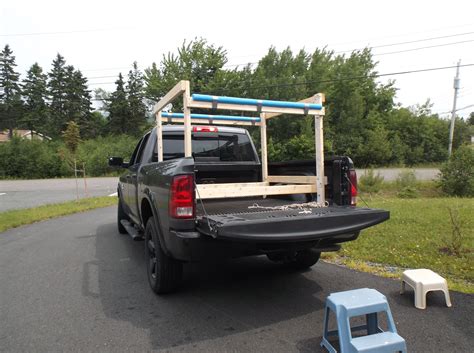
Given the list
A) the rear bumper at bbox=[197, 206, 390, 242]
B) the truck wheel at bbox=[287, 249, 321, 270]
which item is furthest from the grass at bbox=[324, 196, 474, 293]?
the rear bumper at bbox=[197, 206, 390, 242]

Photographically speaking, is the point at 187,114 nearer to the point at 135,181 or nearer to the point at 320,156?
the point at 320,156

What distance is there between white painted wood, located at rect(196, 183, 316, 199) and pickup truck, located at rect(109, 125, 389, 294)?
0.53 feet

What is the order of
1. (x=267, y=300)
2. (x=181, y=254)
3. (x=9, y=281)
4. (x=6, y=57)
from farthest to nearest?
(x=6, y=57) → (x=9, y=281) → (x=267, y=300) → (x=181, y=254)

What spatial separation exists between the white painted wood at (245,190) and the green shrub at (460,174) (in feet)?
38.7

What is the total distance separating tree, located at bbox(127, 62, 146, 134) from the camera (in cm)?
5600

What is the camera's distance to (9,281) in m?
4.66

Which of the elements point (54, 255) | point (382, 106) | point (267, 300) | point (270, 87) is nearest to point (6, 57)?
point (270, 87)

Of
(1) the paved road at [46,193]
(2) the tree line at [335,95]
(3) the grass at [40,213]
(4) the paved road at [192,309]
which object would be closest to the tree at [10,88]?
(2) the tree line at [335,95]

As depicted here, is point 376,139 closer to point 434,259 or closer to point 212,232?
point 434,259

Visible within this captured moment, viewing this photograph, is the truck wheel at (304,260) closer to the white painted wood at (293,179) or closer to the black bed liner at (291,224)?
the white painted wood at (293,179)

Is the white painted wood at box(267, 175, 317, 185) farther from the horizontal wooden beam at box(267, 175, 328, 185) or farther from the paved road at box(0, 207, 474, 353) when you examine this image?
the paved road at box(0, 207, 474, 353)

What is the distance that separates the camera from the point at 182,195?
10.2ft

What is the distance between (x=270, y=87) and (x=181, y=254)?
31.9 meters

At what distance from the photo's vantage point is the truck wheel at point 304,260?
4.64 metres
